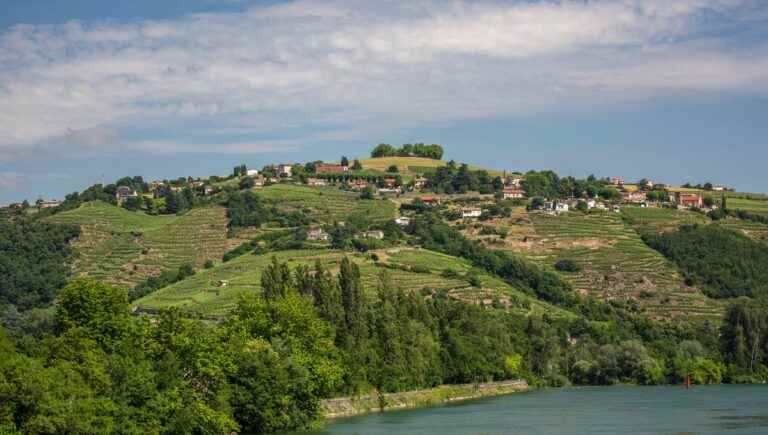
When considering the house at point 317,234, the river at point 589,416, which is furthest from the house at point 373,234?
the river at point 589,416

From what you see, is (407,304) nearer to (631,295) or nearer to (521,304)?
(521,304)

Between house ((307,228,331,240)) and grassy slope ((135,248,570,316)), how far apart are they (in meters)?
11.7

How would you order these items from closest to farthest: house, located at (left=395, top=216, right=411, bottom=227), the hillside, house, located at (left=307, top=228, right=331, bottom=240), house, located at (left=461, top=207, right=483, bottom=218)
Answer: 1. the hillside
2. house, located at (left=307, top=228, right=331, bottom=240)
3. house, located at (left=395, top=216, right=411, bottom=227)
4. house, located at (left=461, top=207, right=483, bottom=218)

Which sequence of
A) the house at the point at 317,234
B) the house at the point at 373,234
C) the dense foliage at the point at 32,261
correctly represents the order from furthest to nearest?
the house at the point at 373,234 → the house at the point at 317,234 → the dense foliage at the point at 32,261

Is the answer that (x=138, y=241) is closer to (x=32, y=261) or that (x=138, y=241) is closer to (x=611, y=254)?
(x=32, y=261)

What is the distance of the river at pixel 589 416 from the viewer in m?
69.0

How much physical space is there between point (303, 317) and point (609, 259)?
98.0 metres

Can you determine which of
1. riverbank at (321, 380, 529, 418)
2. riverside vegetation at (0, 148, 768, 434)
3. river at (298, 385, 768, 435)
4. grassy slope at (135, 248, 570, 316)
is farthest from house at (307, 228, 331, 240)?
river at (298, 385, 768, 435)

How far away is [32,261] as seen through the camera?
16412 centimetres

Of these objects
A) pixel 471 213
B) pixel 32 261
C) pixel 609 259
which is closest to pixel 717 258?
pixel 609 259

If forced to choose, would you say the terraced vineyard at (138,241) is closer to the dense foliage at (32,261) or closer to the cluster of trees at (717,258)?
the dense foliage at (32,261)

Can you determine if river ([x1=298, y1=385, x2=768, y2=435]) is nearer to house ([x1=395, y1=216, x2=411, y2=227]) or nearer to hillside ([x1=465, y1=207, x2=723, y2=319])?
A: hillside ([x1=465, y1=207, x2=723, y2=319])

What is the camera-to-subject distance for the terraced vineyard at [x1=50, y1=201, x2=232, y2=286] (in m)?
162

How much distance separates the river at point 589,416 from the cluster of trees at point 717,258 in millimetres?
53356
